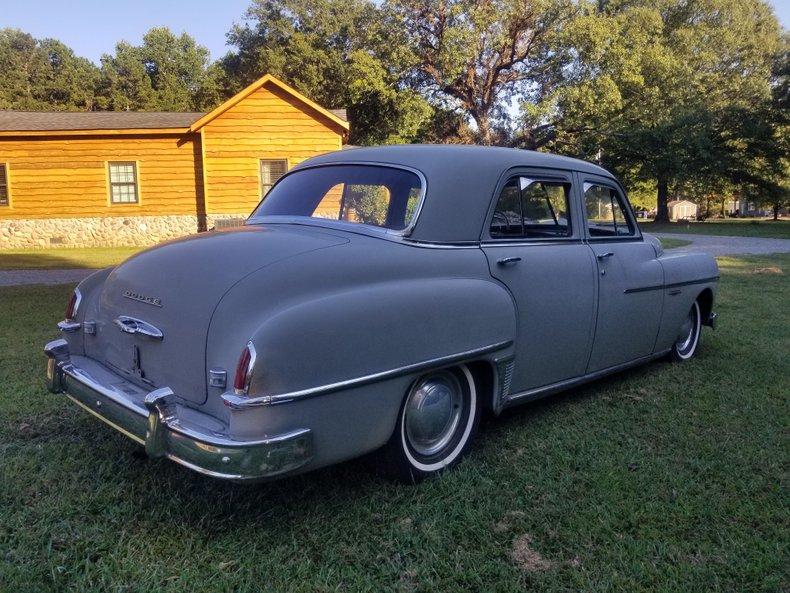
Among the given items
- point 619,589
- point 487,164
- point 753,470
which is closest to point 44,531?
point 619,589

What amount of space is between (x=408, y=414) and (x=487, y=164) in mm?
1427

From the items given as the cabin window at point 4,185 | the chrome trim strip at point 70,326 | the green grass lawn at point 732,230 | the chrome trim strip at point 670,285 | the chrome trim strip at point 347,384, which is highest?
the cabin window at point 4,185

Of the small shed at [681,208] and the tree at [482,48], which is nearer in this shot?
the tree at [482,48]

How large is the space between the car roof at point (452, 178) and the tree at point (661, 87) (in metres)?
26.6

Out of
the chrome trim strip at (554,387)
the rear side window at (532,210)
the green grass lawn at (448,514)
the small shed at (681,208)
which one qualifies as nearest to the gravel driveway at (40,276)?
the green grass lawn at (448,514)

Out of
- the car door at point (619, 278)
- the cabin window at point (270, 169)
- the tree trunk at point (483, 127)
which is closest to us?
the car door at point (619, 278)

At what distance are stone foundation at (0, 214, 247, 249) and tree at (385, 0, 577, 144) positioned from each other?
49.5 feet

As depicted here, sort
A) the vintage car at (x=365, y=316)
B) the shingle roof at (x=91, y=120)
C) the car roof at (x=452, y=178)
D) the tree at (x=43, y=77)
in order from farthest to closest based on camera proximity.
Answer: the tree at (x=43, y=77) < the shingle roof at (x=91, y=120) < the car roof at (x=452, y=178) < the vintage car at (x=365, y=316)

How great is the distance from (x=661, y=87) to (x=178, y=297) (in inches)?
1308

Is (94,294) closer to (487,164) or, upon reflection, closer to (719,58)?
(487,164)

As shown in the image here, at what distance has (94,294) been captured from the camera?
10.5 ft

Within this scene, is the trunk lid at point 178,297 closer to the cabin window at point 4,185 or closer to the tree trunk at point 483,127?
the cabin window at point 4,185

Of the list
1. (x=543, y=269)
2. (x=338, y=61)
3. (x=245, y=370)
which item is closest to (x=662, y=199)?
(x=338, y=61)

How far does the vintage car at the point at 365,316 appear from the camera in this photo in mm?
2293
